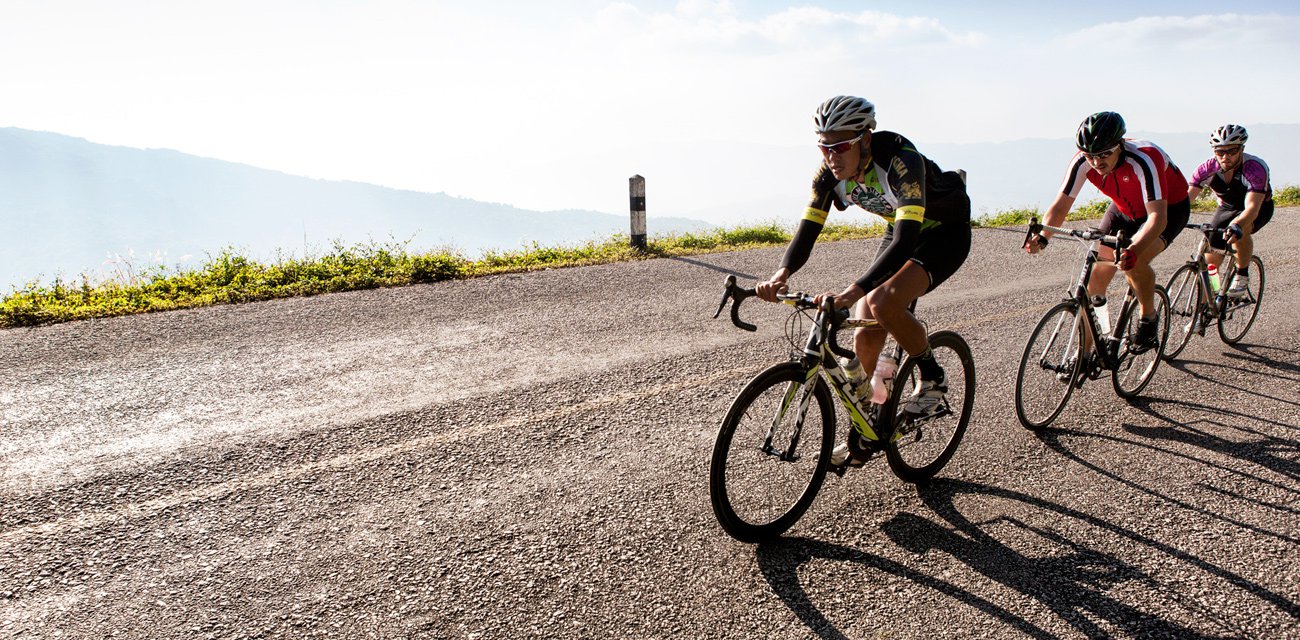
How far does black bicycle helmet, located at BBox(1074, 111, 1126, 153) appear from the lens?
16.4 feet

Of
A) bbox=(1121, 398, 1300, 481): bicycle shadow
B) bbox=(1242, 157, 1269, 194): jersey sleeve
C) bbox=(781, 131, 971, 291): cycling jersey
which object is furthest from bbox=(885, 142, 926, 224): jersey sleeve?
bbox=(1242, 157, 1269, 194): jersey sleeve

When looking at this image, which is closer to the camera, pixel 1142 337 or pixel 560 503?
pixel 560 503

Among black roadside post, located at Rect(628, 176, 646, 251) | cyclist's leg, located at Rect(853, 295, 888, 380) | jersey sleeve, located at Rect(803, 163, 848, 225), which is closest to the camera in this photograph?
jersey sleeve, located at Rect(803, 163, 848, 225)

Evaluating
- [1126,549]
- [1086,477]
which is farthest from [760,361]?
[1126,549]

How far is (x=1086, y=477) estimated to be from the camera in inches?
169

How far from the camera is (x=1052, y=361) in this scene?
5.24 m

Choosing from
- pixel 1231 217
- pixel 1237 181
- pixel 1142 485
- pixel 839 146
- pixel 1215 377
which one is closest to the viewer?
pixel 839 146

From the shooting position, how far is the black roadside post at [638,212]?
1132cm

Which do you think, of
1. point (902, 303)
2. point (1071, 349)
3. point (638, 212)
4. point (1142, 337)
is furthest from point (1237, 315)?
point (638, 212)

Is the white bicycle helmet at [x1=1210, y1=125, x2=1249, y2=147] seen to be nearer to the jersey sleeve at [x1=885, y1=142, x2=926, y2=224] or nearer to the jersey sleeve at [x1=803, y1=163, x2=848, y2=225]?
the jersey sleeve at [x1=885, y1=142, x2=926, y2=224]

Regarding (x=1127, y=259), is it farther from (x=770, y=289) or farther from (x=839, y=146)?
(x=770, y=289)

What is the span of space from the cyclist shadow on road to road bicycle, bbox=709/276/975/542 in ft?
0.76

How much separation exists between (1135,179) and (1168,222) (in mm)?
704

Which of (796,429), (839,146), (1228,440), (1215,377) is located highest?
(839,146)
